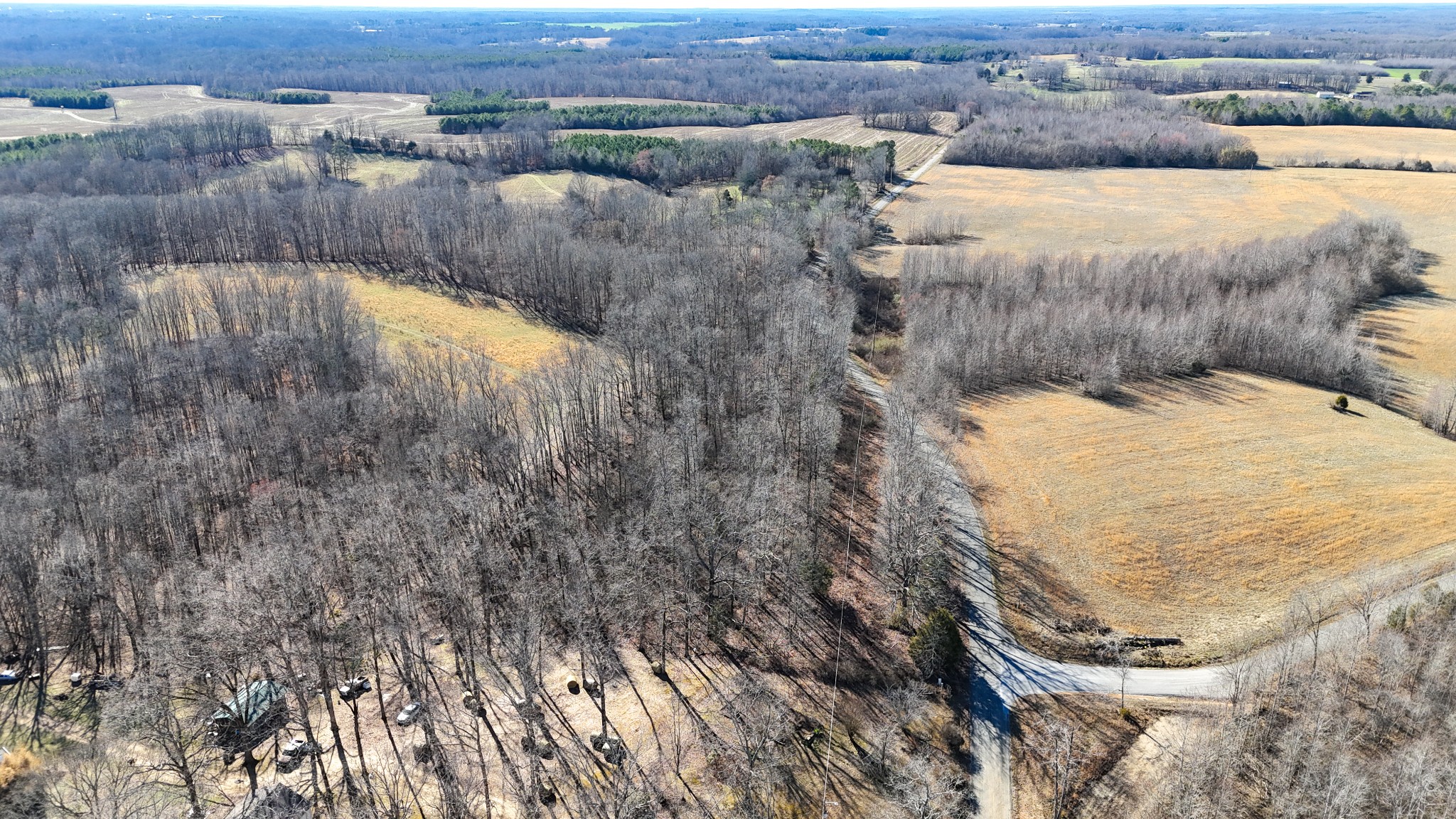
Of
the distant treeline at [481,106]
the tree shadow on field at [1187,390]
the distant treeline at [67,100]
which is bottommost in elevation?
the tree shadow on field at [1187,390]

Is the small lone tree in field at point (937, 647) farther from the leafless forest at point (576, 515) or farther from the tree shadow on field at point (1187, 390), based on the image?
the tree shadow on field at point (1187, 390)

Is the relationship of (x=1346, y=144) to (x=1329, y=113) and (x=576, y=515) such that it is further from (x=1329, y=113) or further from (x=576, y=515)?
(x=576, y=515)

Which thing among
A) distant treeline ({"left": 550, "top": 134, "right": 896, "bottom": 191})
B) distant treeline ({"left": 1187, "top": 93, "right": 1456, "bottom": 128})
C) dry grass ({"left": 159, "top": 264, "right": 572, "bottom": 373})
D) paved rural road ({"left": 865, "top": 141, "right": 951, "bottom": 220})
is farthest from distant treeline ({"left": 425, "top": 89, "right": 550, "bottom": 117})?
distant treeline ({"left": 1187, "top": 93, "right": 1456, "bottom": 128})

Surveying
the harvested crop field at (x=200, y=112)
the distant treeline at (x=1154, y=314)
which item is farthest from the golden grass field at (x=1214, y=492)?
the harvested crop field at (x=200, y=112)

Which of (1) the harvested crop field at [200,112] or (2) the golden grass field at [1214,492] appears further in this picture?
(1) the harvested crop field at [200,112]

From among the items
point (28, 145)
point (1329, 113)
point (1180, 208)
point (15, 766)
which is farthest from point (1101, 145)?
point (28, 145)

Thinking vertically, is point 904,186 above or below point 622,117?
below

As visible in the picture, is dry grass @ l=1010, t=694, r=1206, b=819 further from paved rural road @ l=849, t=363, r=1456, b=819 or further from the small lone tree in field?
the small lone tree in field
